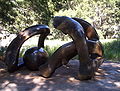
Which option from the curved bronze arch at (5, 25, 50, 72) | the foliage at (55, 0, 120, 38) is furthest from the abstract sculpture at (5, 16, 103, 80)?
the foliage at (55, 0, 120, 38)

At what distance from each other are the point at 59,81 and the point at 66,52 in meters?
0.88

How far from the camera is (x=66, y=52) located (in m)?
6.34

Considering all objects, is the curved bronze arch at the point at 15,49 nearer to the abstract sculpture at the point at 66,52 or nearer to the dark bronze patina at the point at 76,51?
the abstract sculpture at the point at 66,52

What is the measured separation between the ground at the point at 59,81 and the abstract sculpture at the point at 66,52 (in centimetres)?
23

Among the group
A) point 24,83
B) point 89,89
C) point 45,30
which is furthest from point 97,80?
point 45,30

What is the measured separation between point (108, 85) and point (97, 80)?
462 millimetres

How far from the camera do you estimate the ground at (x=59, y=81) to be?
5.42 meters

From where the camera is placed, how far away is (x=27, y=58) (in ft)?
22.8

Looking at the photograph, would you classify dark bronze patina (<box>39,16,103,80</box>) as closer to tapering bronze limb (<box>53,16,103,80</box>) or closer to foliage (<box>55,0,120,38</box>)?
tapering bronze limb (<box>53,16,103,80</box>)

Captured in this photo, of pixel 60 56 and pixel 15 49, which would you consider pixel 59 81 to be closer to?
pixel 60 56

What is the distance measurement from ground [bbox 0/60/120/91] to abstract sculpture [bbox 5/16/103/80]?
0.23 meters

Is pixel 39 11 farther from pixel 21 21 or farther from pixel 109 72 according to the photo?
pixel 109 72

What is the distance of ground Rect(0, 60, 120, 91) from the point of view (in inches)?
213

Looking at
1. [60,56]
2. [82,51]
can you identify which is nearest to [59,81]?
[60,56]
